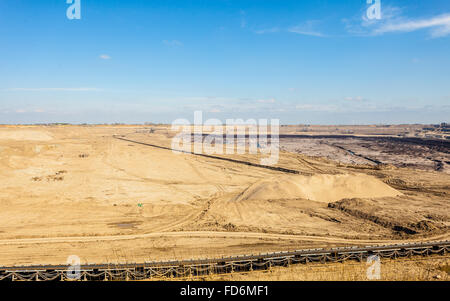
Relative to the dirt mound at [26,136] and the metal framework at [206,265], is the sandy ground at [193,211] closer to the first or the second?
the metal framework at [206,265]

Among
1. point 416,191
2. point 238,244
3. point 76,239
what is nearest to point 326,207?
point 238,244
